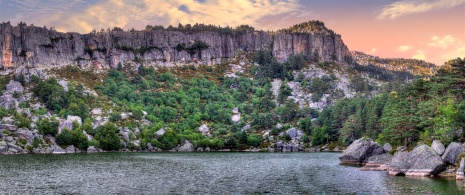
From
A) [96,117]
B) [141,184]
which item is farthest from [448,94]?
[96,117]

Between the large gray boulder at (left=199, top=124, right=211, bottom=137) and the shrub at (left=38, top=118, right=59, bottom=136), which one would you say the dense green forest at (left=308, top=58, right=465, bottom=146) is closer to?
the large gray boulder at (left=199, top=124, right=211, bottom=137)

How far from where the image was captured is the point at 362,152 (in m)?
91.1

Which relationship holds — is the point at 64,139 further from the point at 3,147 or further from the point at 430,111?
the point at 430,111

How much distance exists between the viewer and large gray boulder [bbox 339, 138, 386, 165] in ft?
296

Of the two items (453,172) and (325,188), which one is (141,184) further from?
(453,172)

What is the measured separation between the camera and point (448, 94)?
285 feet

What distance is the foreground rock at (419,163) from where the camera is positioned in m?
64.8

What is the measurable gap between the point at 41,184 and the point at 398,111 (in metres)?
70.2

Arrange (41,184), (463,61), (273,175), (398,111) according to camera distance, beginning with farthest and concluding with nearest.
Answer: (398,111) < (463,61) < (273,175) < (41,184)

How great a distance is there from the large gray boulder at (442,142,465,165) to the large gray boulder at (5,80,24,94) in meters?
174

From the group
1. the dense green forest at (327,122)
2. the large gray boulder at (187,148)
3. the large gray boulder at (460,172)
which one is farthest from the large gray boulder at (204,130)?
the large gray boulder at (460,172)

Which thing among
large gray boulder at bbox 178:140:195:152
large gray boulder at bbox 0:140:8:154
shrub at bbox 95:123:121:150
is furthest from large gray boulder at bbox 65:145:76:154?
large gray boulder at bbox 178:140:195:152

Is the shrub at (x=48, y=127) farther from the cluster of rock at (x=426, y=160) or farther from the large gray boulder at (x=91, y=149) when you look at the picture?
the cluster of rock at (x=426, y=160)

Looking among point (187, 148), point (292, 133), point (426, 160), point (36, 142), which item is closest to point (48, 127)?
point (36, 142)
